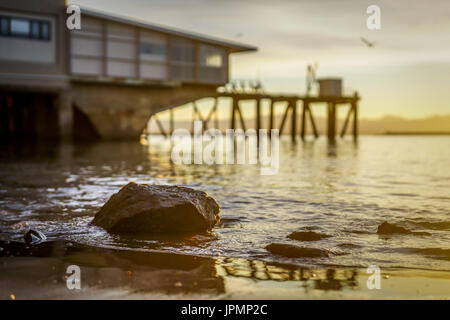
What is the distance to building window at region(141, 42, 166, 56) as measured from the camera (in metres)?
34.3

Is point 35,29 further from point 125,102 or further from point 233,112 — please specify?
point 233,112

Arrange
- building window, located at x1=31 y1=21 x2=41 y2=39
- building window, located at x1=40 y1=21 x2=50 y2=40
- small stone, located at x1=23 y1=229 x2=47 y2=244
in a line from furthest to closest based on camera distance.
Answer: building window, located at x1=40 y1=21 x2=50 y2=40 → building window, located at x1=31 y1=21 x2=41 y2=39 → small stone, located at x1=23 y1=229 x2=47 y2=244

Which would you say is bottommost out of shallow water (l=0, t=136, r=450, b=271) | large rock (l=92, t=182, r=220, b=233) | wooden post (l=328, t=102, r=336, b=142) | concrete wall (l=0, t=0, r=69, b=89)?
shallow water (l=0, t=136, r=450, b=271)

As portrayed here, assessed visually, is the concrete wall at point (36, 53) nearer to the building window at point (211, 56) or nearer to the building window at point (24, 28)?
the building window at point (24, 28)

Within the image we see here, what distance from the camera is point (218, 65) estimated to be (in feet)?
124

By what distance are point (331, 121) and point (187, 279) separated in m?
50.4

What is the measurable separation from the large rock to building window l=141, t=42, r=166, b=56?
28.1 meters

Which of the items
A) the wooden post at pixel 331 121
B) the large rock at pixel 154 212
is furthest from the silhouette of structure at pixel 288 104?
the large rock at pixel 154 212

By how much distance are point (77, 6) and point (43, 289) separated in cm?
2972

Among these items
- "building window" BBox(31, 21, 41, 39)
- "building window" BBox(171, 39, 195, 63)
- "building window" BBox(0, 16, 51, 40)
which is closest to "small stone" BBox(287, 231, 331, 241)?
"building window" BBox(0, 16, 51, 40)

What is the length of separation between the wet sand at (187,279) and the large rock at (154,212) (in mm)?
1195

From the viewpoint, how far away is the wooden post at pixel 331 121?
52.5 metres

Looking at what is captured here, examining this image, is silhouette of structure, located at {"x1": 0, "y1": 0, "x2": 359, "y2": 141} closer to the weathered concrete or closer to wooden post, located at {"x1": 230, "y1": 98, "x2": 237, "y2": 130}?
the weathered concrete

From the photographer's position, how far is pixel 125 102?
116 feet
